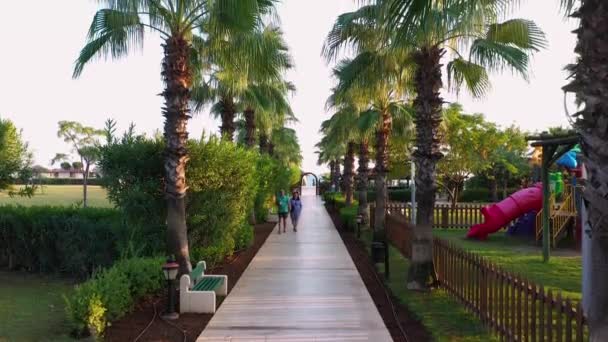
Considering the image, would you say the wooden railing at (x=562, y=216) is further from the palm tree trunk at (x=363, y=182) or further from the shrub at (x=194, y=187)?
the shrub at (x=194, y=187)

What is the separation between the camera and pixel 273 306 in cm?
878

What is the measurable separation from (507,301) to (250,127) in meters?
20.3

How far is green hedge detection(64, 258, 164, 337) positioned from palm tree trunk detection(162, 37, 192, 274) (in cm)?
126

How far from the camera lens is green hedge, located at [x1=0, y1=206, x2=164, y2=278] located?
11281 millimetres

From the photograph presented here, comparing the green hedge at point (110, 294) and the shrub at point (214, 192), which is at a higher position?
the shrub at point (214, 192)

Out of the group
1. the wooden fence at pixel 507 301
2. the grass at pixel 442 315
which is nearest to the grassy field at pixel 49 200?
the grass at pixel 442 315

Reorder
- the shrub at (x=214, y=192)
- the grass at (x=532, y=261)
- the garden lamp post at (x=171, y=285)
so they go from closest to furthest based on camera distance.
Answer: the garden lamp post at (x=171, y=285)
the grass at (x=532, y=261)
the shrub at (x=214, y=192)

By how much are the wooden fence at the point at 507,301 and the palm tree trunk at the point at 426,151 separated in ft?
0.96

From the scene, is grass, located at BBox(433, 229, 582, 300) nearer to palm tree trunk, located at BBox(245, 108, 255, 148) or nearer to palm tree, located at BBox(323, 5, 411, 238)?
palm tree, located at BBox(323, 5, 411, 238)

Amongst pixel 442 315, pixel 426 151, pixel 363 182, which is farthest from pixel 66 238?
pixel 363 182

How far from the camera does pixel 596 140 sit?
12.9 ft

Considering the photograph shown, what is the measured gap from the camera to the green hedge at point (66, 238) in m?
11.3

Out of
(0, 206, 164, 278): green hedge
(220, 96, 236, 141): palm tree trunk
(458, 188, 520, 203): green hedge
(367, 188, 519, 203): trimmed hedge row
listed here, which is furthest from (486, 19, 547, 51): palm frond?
(458, 188, 520, 203): green hedge

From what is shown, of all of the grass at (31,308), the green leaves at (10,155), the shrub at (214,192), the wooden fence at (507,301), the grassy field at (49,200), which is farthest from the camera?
the grassy field at (49,200)
